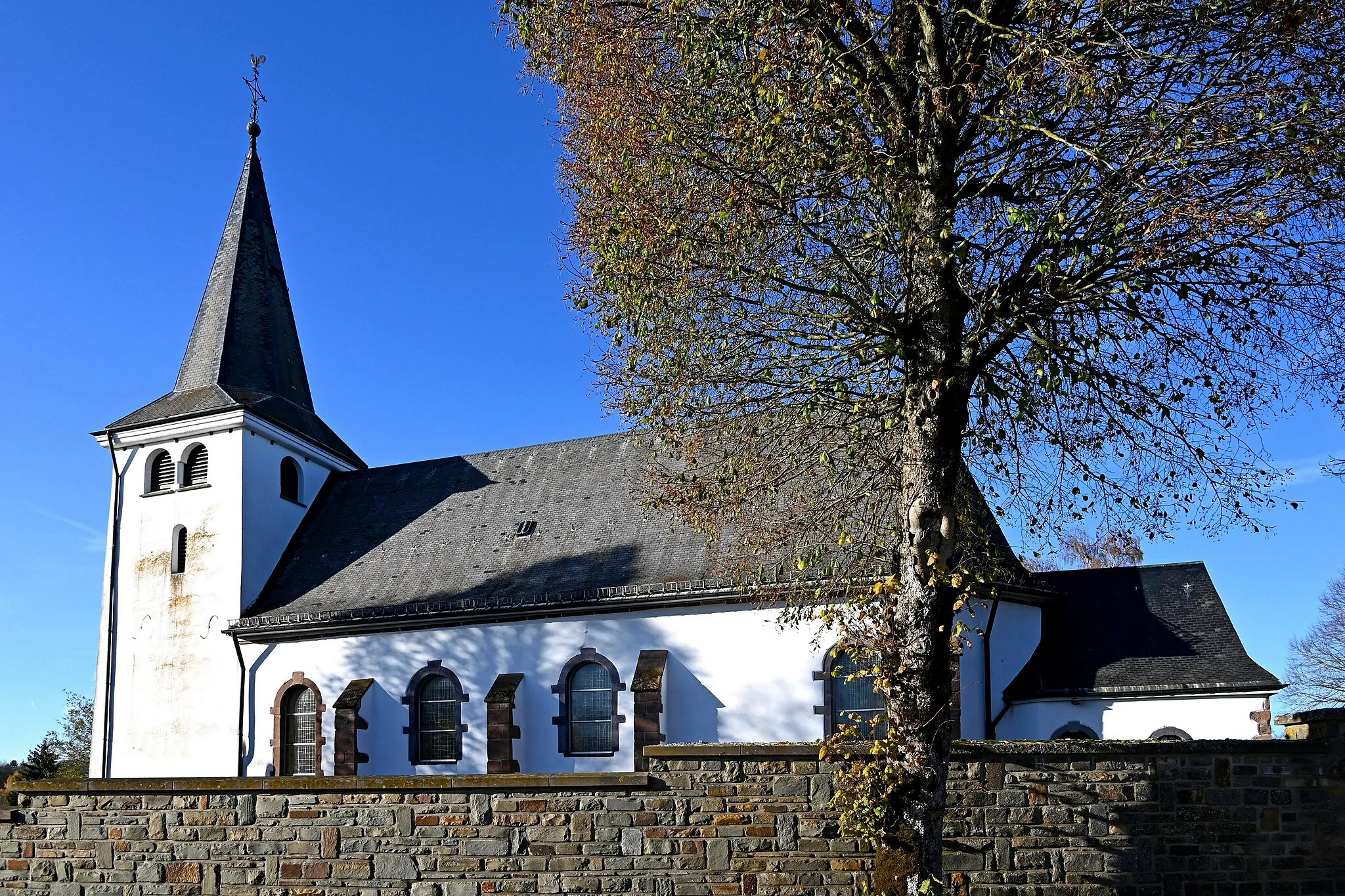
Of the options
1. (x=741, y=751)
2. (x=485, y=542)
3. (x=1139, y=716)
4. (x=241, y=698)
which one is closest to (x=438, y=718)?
(x=485, y=542)

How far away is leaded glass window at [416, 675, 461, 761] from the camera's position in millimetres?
19031

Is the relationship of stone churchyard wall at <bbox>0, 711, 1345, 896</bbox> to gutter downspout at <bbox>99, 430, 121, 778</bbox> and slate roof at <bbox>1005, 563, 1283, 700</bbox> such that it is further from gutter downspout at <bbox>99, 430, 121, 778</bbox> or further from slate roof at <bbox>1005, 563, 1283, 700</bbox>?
gutter downspout at <bbox>99, 430, 121, 778</bbox>

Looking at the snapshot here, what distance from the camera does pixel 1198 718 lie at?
53.1ft

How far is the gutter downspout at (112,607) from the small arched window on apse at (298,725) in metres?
4.26

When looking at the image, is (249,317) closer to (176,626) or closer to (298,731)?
(176,626)

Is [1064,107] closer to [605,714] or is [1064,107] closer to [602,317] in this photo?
[602,317]

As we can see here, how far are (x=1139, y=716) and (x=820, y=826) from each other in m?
9.80

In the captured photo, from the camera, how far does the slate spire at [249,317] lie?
81.7 feet

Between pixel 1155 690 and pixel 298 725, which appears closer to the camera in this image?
pixel 1155 690

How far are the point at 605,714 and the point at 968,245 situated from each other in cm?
1200

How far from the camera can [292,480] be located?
24328mm

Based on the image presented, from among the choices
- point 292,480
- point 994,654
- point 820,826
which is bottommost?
point 820,826

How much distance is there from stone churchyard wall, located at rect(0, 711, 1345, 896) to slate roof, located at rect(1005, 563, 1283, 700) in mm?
7880

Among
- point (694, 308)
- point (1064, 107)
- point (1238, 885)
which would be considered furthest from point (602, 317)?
point (1238, 885)
